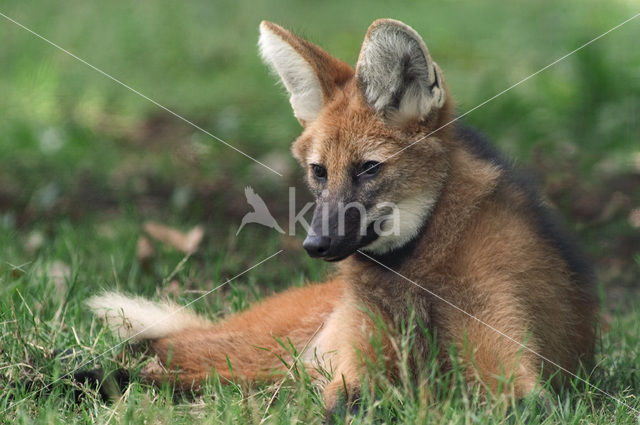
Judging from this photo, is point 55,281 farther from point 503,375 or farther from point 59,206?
point 503,375

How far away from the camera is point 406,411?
2412mm

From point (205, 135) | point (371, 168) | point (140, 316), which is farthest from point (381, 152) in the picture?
point (205, 135)

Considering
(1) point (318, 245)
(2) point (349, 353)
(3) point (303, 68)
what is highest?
(3) point (303, 68)

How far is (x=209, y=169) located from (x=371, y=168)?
3078 mm

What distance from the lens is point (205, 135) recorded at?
637 centimetres

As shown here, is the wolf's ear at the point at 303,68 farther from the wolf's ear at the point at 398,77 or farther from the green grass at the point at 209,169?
the green grass at the point at 209,169

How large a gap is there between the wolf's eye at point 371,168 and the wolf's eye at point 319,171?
155 millimetres

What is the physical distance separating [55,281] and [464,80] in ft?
15.6

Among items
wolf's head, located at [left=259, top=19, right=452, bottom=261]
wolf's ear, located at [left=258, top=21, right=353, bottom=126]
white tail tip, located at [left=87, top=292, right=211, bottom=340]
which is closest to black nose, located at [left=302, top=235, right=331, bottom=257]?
wolf's head, located at [left=259, top=19, right=452, bottom=261]

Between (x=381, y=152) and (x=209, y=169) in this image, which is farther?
(x=209, y=169)

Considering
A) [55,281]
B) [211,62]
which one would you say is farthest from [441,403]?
[211,62]

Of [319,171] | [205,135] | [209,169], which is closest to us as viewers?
[319,171]

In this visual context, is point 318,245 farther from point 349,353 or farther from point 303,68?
point 303,68

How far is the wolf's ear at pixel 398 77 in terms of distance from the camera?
9.11 feet
